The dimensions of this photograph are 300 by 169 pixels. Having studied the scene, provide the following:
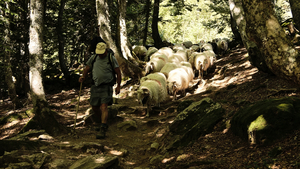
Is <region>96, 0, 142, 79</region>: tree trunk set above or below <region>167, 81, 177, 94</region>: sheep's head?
above

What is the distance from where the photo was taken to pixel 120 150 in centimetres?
503

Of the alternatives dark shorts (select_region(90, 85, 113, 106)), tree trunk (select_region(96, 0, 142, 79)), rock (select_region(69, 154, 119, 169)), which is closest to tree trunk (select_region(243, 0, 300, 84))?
rock (select_region(69, 154, 119, 169))

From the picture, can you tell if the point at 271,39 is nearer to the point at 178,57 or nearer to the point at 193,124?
the point at 193,124

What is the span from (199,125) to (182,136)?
402 millimetres

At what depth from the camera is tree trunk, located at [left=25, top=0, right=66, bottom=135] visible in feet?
19.1

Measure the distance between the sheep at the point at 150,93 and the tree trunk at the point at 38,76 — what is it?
3047 mm

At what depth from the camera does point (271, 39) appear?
10.6ft

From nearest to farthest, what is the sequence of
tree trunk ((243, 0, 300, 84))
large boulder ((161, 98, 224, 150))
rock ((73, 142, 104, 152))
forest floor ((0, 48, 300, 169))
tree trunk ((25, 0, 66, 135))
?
forest floor ((0, 48, 300, 169)) < tree trunk ((243, 0, 300, 84)) < large boulder ((161, 98, 224, 150)) < rock ((73, 142, 104, 152)) < tree trunk ((25, 0, 66, 135))

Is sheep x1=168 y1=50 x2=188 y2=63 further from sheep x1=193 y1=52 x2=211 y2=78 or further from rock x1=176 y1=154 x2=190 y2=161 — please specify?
rock x1=176 y1=154 x2=190 y2=161

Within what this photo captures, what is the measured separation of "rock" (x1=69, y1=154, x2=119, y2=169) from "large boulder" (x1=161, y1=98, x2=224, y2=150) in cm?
120

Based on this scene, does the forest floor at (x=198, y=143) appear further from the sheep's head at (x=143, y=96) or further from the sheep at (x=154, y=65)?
the sheep at (x=154, y=65)

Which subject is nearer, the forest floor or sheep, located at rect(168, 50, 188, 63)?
the forest floor

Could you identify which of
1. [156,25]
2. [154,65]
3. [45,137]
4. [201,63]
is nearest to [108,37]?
[154,65]

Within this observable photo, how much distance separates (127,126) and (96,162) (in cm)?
313
